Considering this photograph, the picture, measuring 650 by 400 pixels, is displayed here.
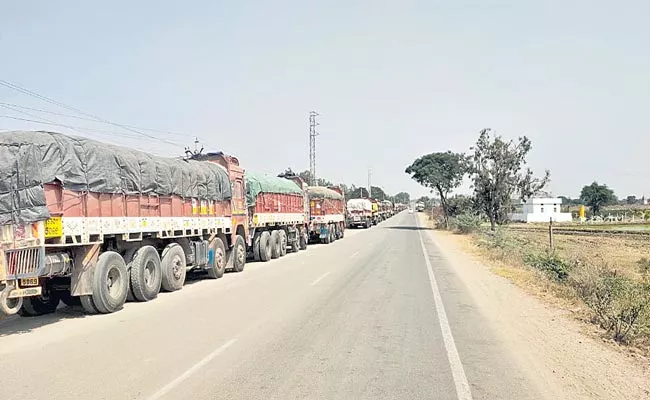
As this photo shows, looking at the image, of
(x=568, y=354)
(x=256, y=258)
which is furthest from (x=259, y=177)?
(x=568, y=354)

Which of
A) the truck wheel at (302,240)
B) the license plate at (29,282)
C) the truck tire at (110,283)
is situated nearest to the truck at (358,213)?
the truck wheel at (302,240)

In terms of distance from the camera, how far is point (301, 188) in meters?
32.3

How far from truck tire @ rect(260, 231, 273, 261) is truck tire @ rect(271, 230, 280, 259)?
49 cm

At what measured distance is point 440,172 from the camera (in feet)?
211

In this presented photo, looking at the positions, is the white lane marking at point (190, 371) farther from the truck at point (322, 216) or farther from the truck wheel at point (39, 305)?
the truck at point (322, 216)

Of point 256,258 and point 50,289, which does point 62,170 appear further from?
point 256,258

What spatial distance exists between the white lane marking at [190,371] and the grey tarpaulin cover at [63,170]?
4078mm

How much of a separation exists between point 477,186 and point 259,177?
28.0m

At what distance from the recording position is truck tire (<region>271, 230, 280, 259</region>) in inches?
987

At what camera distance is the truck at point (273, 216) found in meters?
22.9

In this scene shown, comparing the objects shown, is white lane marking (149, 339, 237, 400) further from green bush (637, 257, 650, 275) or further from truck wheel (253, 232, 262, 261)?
green bush (637, 257, 650, 275)

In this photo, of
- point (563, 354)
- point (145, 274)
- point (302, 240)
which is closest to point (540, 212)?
point (302, 240)

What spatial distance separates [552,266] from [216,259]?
37.9ft

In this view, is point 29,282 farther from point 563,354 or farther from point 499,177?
point 499,177
